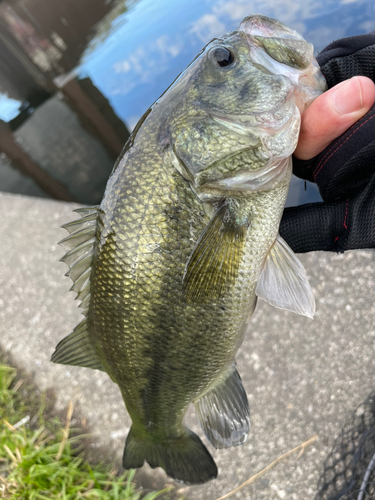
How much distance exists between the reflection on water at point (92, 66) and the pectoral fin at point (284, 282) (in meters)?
2.49

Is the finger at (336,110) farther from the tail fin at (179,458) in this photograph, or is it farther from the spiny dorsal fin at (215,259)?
the tail fin at (179,458)

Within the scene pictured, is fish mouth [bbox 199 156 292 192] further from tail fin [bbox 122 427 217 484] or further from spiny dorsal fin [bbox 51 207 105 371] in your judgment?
tail fin [bbox 122 427 217 484]

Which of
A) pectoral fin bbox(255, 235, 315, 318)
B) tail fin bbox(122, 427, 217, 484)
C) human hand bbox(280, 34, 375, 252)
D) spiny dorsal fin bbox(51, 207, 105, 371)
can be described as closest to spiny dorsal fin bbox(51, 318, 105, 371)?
spiny dorsal fin bbox(51, 207, 105, 371)

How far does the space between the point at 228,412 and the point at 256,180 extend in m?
1.02

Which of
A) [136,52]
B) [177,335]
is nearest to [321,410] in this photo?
[177,335]

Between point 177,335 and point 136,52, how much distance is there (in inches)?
165

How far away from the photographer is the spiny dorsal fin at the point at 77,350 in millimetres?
1378

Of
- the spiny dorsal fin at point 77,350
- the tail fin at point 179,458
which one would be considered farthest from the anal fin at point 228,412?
the spiny dorsal fin at point 77,350

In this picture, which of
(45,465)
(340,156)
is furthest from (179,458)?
(340,156)

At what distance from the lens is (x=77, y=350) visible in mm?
1398

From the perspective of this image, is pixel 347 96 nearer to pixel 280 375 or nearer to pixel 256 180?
pixel 256 180

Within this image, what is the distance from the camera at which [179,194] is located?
1088 mm

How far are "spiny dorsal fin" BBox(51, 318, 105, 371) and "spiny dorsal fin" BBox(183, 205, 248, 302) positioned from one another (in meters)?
0.54

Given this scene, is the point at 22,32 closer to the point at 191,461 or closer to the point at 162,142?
the point at 162,142
